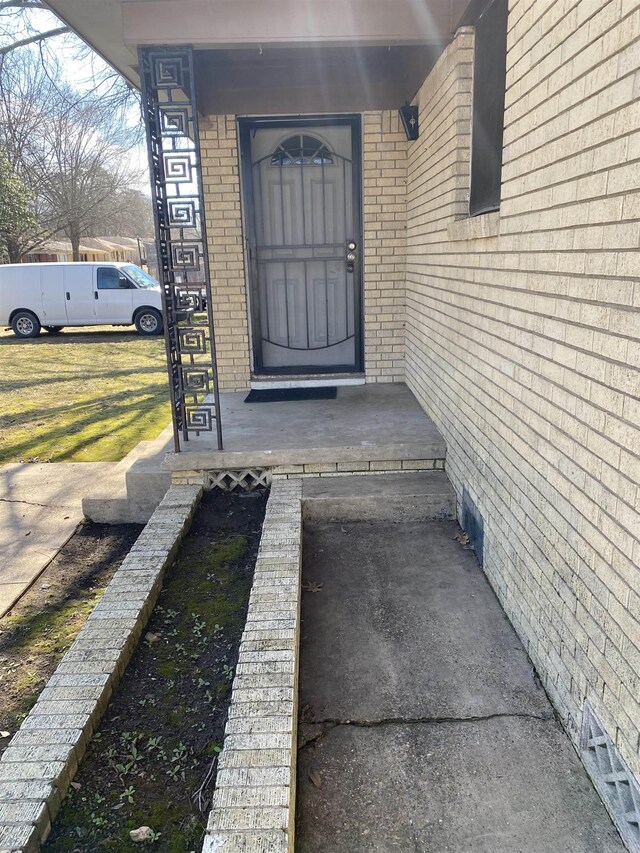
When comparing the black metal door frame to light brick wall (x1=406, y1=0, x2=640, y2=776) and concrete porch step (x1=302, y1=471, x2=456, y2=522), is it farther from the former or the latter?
concrete porch step (x1=302, y1=471, x2=456, y2=522)

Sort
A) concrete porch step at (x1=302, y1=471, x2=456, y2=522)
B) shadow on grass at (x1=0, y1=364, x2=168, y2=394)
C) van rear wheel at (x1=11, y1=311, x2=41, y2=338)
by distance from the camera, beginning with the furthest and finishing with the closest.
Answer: van rear wheel at (x1=11, y1=311, x2=41, y2=338) → shadow on grass at (x1=0, y1=364, x2=168, y2=394) → concrete porch step at (x1=302, y1=471, x2=456, y2=522)

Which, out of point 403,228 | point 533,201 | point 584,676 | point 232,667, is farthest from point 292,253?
point 584,676

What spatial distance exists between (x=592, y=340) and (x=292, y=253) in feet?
14.8

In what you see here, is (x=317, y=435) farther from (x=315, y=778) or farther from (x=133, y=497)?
(x=315, y=778)

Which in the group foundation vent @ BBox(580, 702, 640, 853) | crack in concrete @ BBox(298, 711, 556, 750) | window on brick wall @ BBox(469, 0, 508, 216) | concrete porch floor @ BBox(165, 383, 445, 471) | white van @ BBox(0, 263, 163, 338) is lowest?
crack in concrete @ BBox(298, 711, 556, 750)

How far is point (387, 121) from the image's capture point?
557 cm

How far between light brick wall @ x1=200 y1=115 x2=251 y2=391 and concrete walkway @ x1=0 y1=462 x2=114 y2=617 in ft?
5.18

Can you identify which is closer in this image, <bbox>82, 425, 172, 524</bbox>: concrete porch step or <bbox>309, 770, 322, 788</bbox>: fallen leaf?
<bbox>309, 770, 322, 788</bbox>: fallen leaf

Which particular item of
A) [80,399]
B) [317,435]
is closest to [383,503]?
[317,435]

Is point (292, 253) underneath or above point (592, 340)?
above

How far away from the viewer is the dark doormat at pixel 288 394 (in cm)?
564

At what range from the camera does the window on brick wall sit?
3010 millimetres

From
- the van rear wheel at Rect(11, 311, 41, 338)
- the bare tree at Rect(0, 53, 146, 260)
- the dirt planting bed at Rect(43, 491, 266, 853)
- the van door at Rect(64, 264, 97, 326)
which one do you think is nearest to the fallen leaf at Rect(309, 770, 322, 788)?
the dirt planting bed at Rect(43, 491, 266, 853)

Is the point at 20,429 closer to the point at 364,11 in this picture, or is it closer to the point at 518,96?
the point at 364,11
